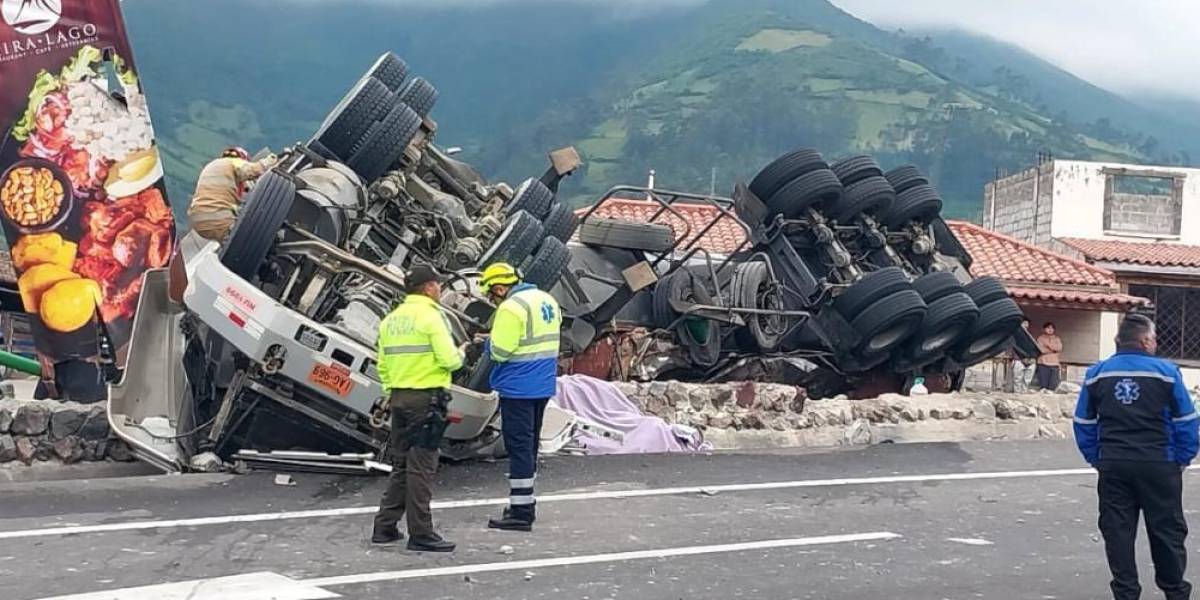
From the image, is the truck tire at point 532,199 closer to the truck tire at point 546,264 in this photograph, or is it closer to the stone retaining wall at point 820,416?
the truck tire at point 546,264

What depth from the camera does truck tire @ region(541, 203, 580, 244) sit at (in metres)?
11.4

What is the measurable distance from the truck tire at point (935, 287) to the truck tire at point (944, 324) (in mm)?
40

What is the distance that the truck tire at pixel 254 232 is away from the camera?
28.3ft

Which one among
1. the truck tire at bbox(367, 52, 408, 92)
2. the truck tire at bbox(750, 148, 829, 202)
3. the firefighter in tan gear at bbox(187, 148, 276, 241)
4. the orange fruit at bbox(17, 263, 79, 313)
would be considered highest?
the truck tire at bbox(367, 52, 408, 92)

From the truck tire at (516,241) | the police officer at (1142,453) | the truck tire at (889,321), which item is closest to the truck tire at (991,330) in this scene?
the truck tire at (889,321)

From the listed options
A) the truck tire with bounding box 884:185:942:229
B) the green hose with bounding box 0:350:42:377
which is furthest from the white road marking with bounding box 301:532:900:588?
the truck tire with bounding box 884:185:942:229

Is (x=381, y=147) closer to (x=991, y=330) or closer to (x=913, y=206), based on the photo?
(x=913, y=206)

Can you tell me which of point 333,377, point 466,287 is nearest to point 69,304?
point 466,287

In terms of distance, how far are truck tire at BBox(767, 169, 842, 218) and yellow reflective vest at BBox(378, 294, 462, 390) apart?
8.42 meters

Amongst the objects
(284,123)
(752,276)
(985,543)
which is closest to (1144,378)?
(985,543)

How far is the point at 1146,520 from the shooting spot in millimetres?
A: 5828

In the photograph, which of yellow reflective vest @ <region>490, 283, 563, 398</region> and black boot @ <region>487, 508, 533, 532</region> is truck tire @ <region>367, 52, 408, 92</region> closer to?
yellow reflective vest @ <region>490, 283, 563, 398</region>

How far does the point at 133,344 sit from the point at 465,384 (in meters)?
2.79

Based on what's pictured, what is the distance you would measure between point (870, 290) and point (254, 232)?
7.49 meters
